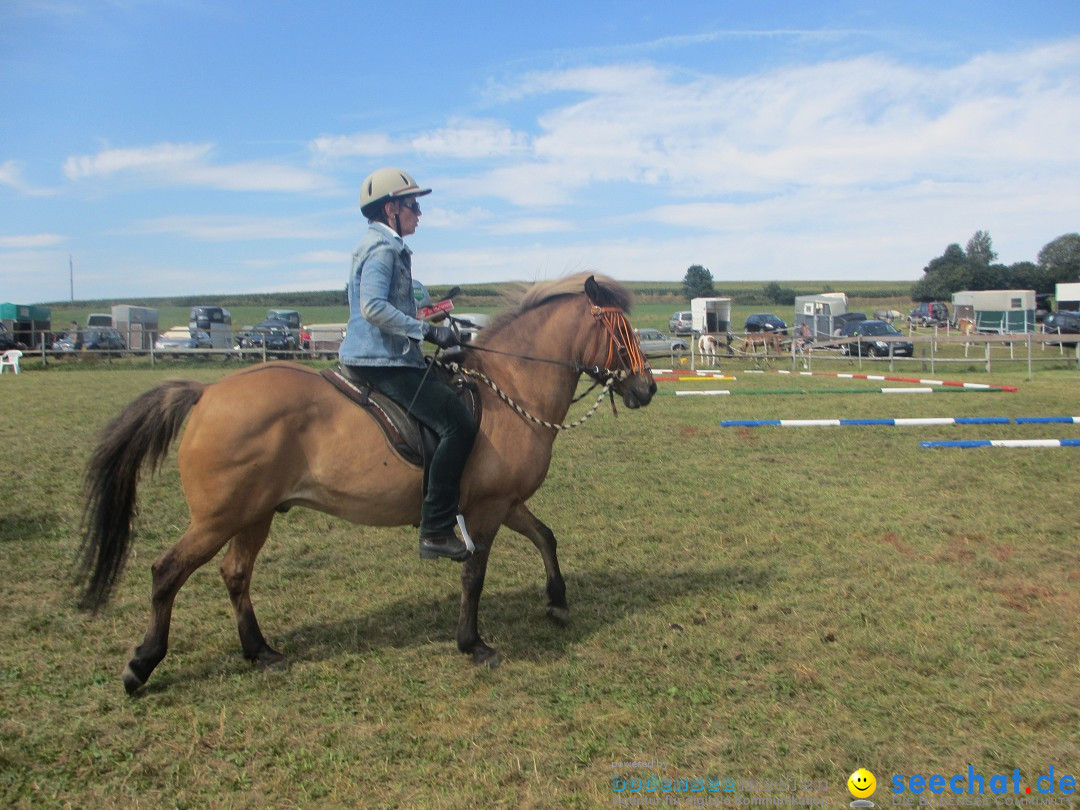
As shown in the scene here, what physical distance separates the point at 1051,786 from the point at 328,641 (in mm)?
4114

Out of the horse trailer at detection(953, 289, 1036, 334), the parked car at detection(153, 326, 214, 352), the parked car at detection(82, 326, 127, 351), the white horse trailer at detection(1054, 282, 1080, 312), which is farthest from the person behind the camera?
the white horse trailer at detection(1054, 282, 1080, 312)

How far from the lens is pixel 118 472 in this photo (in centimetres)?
482

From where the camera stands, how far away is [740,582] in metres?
6.36

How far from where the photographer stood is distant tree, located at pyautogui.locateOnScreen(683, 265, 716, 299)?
3305 inches

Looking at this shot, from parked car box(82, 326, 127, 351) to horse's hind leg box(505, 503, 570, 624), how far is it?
33892 millimetres

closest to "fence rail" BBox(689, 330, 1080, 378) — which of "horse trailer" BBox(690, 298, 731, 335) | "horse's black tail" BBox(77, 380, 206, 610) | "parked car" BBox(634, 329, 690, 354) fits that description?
"parked car" BBox(634, 329, 690, 354)

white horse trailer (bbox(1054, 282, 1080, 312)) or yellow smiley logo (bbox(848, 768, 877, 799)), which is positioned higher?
white horse trailer (bbox(1054, 282, 1080, 312))

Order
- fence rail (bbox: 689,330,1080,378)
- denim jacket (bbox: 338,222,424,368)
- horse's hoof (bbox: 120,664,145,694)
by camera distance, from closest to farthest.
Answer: horse's hoof (bbox: 120,664,145,694) < denim jacket (bbox: 338,222,424,368) < fence rail (bbox: 689,330,1080,378)

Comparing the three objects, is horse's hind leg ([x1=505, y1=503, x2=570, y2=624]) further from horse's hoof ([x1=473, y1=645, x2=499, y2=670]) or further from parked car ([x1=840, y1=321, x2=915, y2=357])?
parked car ([x1=840, y1=321, x2=915, y2=357])

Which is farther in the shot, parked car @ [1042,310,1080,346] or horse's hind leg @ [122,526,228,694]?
parked car @ [1042,310,1080,346]

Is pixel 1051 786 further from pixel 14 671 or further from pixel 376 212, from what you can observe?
pixel 14 671

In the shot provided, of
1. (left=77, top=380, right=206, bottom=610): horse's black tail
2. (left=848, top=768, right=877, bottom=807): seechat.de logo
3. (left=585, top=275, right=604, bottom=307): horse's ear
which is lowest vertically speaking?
(left=848, top=768, right=877, bottom=807): seechat.de logo

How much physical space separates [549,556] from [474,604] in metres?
0.79

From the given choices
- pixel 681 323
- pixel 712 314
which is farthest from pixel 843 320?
pixel 681 323
